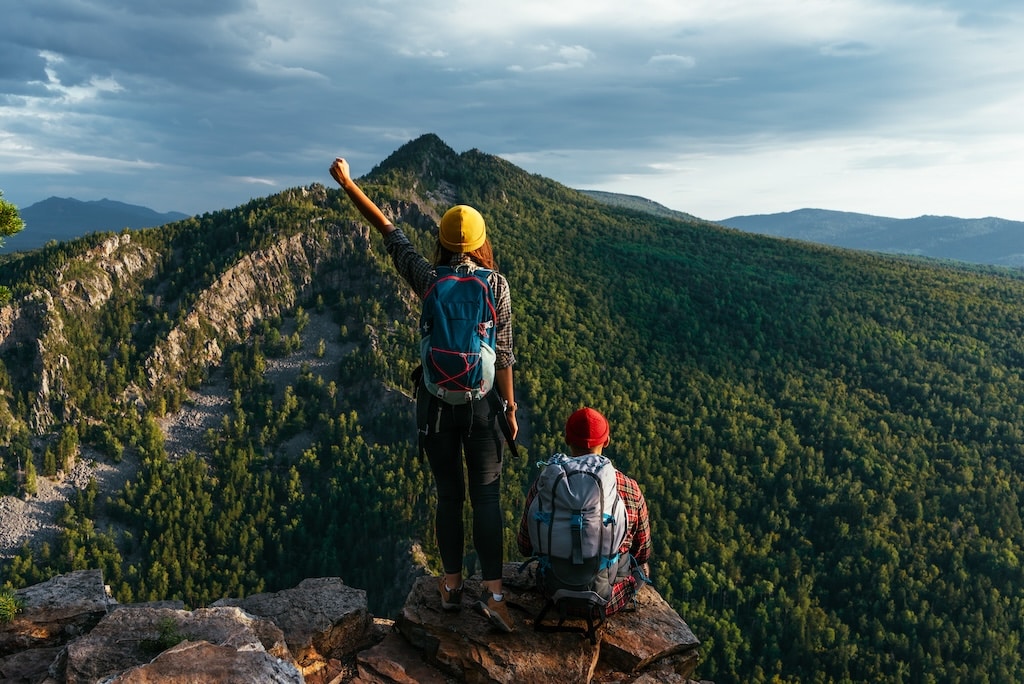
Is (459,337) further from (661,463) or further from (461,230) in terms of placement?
(661,463)

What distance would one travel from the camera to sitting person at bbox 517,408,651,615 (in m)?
9.00

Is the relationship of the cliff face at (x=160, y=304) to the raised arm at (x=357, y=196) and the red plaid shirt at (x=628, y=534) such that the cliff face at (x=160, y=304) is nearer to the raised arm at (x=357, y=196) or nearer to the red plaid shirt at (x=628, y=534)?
the raised arm at (x=357, y=196)

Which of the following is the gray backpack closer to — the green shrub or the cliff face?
the green shrub

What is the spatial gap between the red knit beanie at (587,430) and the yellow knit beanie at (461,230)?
2920 millimetres

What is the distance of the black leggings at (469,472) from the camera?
8477 mm

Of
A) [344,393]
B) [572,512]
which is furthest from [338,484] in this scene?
[572,512]

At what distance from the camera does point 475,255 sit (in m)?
8.71

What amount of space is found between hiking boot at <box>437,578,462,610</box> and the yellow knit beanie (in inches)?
212

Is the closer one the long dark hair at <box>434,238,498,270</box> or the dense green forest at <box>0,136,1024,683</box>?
the long dark hair at <box>434,238,498,270</box>

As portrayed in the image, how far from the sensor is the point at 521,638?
9273 millimetres

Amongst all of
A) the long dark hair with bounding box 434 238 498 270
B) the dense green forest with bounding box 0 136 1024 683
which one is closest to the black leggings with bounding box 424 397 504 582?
the long dark hair with bounding box 434 238 498 270

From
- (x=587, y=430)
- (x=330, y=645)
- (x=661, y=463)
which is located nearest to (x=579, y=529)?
(x=587, y=430)

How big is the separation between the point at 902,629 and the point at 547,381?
9324 cm

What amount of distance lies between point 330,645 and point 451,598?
10.5 ft
